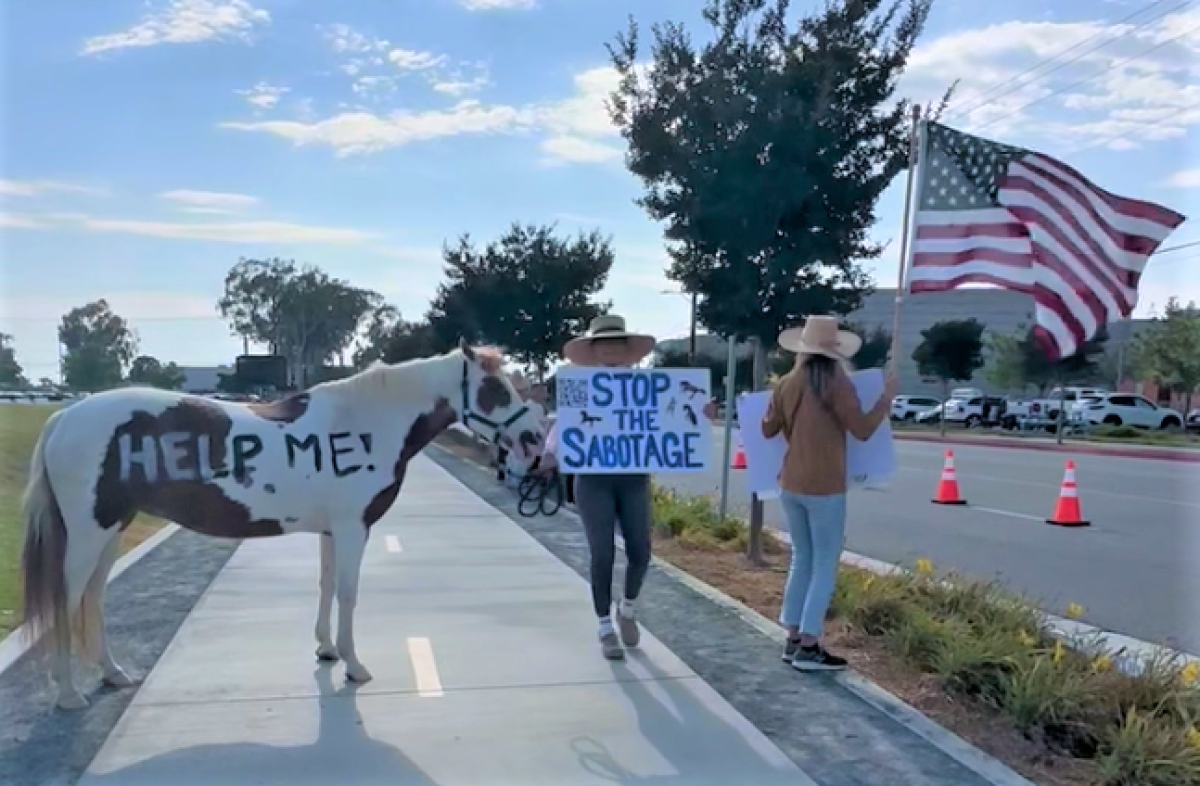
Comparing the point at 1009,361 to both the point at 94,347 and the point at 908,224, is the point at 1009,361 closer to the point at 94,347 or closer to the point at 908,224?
the point at 94,347

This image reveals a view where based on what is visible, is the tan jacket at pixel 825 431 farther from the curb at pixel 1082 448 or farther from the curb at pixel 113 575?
the curb at pixel 1082 448

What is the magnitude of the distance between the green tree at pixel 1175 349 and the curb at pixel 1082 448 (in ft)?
31.0

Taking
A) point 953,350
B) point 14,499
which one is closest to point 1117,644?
point 14,499

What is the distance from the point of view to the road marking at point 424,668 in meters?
5.27

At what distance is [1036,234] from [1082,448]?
26.6 m

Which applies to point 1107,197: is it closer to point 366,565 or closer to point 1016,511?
point 366,565

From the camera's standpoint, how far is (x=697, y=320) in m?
9.89

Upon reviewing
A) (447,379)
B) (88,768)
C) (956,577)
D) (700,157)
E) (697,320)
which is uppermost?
(700,157)

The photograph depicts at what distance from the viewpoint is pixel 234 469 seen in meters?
5.18

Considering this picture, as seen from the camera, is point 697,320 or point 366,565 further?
point 697,320

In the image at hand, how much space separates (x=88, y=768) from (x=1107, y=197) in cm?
570

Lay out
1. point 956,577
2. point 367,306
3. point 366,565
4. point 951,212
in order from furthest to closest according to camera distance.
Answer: point 367,306 → point 366,565 → point 956,577 → point 951,212

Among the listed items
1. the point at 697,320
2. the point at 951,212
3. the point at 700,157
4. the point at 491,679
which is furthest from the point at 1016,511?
the point at 491,679

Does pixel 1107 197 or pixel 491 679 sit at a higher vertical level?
pixel 1107 197
